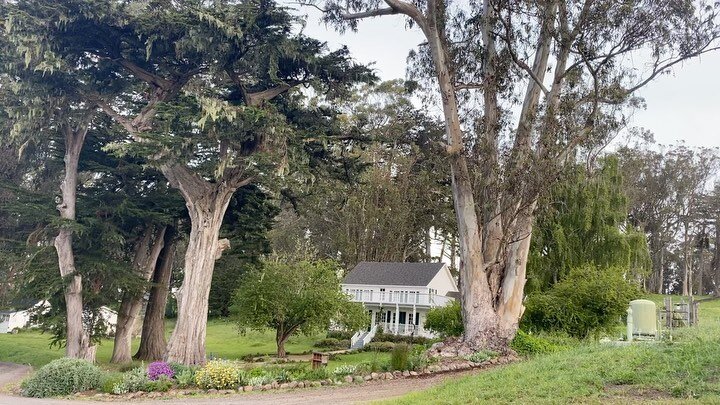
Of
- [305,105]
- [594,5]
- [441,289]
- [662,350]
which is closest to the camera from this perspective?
[662,350]

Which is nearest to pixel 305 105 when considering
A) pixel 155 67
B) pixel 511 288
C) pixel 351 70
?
pixel 351 70

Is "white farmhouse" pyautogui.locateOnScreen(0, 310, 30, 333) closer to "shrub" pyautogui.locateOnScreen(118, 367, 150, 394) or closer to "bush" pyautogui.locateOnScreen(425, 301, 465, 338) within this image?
"bush" pyautogui.locateOnScreen(425, 301, 465, 338)

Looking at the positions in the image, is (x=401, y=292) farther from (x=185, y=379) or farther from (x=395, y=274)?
(x=185, y=379)

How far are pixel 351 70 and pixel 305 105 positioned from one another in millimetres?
2860

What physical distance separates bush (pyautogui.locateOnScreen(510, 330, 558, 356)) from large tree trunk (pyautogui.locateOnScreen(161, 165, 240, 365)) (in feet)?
33.7

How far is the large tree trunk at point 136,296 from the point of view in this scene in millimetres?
23562

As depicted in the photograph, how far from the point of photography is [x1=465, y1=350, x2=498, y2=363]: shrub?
50.5ft

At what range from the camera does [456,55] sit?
62.7 ft

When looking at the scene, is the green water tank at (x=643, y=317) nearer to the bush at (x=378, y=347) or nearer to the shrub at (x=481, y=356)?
the shrub at (x=481, y=356)

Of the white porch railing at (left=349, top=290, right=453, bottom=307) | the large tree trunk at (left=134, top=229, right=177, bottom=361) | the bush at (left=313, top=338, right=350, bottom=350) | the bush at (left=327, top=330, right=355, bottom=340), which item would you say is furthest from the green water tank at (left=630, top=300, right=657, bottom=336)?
the bush at (left=327, top=330, right=355, bottom=340)

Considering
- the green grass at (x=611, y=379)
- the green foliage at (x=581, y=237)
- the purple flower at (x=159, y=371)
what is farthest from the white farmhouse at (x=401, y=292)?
the green grass at (x=611, y=379)

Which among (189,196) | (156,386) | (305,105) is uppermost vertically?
(305,105)

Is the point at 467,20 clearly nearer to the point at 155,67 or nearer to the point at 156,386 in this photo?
the point at 155,67

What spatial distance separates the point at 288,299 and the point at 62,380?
1334cm
